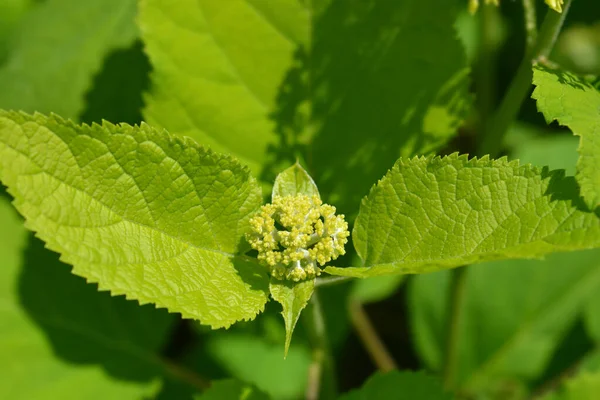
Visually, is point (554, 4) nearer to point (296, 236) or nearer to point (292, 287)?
point (296, 236)

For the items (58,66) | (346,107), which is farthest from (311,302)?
(58,66)

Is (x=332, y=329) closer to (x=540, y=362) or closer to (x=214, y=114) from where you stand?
(x=540, y=362)

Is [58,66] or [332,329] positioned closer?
[58,66]

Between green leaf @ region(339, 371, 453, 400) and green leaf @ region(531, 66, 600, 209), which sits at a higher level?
green leaf @ region(531, 66, 600, 209)

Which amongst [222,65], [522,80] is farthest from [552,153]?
[222,65]

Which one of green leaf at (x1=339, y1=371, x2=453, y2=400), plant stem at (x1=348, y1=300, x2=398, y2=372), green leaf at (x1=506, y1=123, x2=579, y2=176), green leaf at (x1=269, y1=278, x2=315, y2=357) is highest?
green leaf at (x1=506, y1=123, x2=579, y2=176)

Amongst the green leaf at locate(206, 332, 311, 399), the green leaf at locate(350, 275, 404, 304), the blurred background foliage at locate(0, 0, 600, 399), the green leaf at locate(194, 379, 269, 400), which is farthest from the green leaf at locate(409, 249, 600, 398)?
the green leaf at locate(194, 379, 269, 400)

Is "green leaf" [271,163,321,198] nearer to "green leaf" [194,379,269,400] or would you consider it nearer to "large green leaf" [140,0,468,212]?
"large green leaf" [140,0,468,212]
